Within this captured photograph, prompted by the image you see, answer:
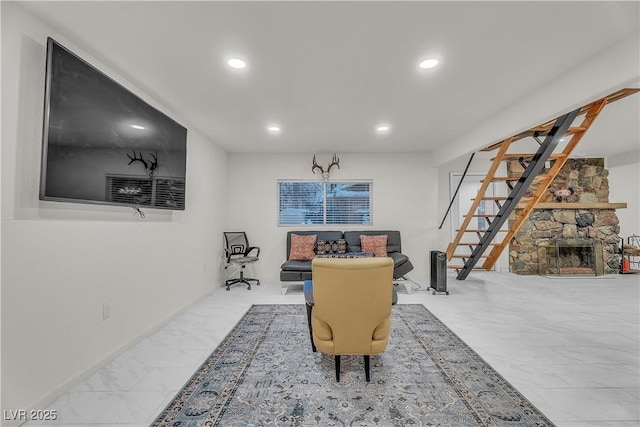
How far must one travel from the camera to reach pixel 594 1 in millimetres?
1542

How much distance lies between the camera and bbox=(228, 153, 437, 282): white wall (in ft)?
17.2

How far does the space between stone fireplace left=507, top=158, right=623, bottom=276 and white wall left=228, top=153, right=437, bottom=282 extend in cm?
226

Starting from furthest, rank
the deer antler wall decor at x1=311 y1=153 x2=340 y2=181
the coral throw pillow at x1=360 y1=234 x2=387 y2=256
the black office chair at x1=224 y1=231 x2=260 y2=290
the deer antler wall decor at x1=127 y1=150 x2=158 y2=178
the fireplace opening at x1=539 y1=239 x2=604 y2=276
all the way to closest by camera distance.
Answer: the fireplace opening at x1=539 y1=239 x2=604 y2=276 → the deer antler wall decor at x1=311 y1=153 x2=340 y2=181 → the coral throw pillow at x1=360 y1=234 x2=387 y2=256 → the black office chair at x1=224 y1=231 x2=260 y2=290 → the deer antler wall decor at x1=127 y1=150 x2=158 y2=178

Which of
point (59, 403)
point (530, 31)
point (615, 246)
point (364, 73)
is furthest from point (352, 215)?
point (615, 246)

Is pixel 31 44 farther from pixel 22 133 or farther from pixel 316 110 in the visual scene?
pixel 316 110

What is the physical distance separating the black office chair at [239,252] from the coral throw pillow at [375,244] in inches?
76.1

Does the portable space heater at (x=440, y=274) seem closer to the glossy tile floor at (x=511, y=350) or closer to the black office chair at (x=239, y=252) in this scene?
the glossy tile floor at (x=511, y=350)

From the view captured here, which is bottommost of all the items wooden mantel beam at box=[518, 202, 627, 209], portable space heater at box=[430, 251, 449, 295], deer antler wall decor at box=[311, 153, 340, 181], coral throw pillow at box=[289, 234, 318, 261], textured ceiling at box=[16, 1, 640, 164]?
portable space heater at box=[430, 251, 449, 295]

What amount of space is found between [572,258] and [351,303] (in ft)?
21.5

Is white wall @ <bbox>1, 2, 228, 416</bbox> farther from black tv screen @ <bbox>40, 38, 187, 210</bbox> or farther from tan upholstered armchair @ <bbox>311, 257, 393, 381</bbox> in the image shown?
tan upholstered armchair @ <bbox>311, 257, 393, 381</bbox>

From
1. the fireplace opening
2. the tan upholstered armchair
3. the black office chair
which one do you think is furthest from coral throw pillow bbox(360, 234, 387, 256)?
the fireplace opening

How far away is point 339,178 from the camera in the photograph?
5.30 m

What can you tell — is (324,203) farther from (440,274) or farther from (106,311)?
(106,311)

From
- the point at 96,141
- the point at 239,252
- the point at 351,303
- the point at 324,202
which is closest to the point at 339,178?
the point at 324,202
